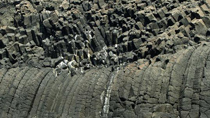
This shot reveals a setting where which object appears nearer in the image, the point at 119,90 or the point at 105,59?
the point at 119,90

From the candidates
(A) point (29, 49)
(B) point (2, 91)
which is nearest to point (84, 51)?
(A) point (29, 49)

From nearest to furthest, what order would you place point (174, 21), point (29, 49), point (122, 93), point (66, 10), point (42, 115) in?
point (122, 93), point (42, 115), point (174, 21), point (29, 49), point (66, 10)

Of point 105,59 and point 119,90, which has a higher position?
point 105,59

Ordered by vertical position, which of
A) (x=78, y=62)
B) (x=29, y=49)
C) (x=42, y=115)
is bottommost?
(x=42, y=115)

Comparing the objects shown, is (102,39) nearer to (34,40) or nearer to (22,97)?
(34,40)

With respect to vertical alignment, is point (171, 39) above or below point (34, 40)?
below

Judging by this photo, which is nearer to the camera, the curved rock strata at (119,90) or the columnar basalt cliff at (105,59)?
the curved rock strata at (119,90)

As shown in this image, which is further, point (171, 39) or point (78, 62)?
point (78, 62)

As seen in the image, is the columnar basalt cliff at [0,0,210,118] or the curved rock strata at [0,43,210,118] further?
→ the columnar basalt cliff at [0,0,210,118]
